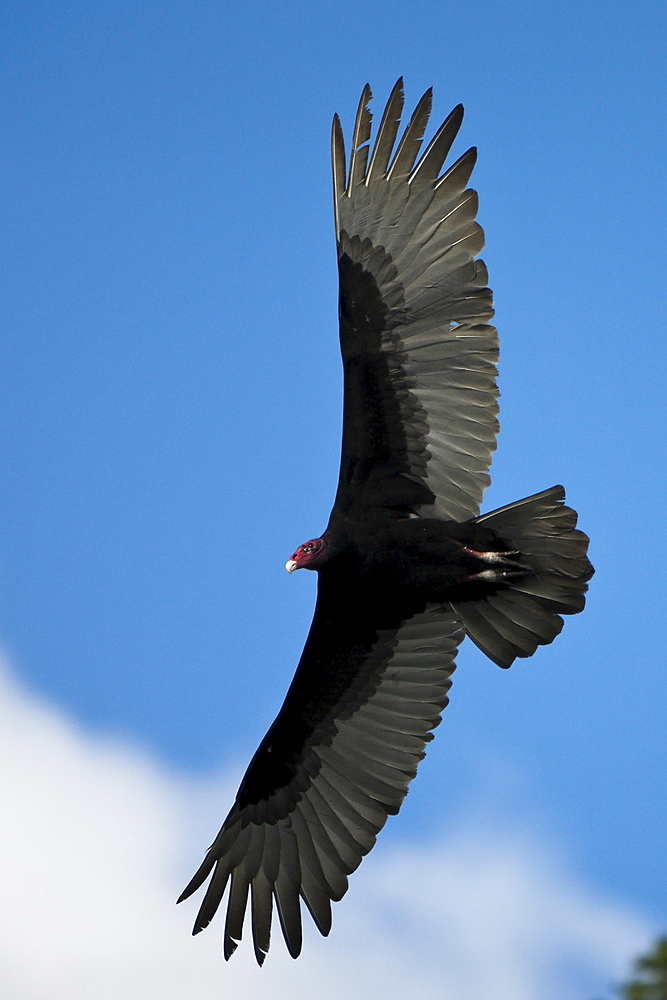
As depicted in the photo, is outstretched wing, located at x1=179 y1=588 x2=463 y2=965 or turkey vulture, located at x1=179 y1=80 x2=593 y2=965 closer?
turkey vulture, located at x1=179 y1=80 x2=593 y2=965

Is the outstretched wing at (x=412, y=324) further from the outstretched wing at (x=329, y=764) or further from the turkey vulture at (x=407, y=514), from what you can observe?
the outstretched wing at (x=329, y=764)

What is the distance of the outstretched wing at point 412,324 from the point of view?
16.8 feet

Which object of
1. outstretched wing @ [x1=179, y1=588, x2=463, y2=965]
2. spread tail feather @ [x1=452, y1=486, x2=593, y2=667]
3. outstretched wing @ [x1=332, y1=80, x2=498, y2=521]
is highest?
outstretched wing @ [x1=332, y1=80, x2=498, y2=521]

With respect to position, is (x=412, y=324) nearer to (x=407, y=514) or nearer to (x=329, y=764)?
(x=407, y=514)

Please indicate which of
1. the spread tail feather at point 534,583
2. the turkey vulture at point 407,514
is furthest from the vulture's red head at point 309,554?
the spread tail feather at point 534,583

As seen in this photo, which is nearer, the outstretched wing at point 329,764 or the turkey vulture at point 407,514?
the turkey vulture at point 407,514

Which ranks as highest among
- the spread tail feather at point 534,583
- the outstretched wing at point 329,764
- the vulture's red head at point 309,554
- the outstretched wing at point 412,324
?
the outstretched wing at point 412,324

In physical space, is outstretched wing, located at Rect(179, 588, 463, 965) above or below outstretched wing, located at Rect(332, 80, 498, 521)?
below

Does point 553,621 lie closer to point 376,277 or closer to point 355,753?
point 355,753

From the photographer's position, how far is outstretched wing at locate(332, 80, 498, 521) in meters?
5.11

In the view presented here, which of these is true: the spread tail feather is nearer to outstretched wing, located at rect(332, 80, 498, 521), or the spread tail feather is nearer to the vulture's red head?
outstretched wing, located at rect(332, 80, 498, 521)

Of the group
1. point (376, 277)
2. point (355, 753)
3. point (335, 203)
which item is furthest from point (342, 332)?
point (355, 753)

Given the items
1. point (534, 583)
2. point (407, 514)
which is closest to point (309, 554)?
point (407, 514)

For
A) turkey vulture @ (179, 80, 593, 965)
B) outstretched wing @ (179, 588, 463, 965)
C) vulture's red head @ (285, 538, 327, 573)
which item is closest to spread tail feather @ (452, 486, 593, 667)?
turkey vulture @ (179, 80, 593, 965)
